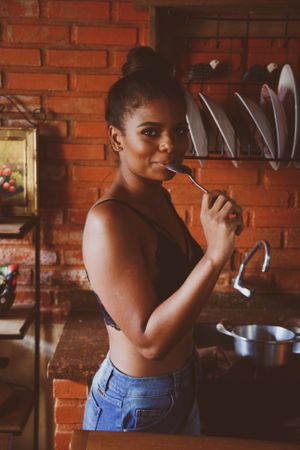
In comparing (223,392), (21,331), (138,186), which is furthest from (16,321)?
(138,186)

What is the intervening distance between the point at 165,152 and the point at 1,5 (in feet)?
4.00

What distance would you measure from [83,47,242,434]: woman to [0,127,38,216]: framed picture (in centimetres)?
83

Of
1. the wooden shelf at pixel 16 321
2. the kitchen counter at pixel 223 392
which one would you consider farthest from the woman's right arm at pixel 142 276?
the wooden shelf at pixel 16 321

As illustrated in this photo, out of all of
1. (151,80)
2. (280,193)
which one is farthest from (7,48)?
(280,193)

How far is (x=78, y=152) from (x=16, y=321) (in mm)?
677

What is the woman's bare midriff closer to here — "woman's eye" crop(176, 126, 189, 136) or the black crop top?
the black crop top

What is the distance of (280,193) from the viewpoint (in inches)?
78.8

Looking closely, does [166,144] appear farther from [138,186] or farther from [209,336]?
[209,336]

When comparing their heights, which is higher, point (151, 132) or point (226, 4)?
point (226, 4)

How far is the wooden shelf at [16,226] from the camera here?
1.70 m

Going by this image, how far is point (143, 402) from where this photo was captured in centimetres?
107

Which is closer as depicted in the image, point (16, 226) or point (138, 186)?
point (138, 186)

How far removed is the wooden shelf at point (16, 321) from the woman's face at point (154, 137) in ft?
3.00

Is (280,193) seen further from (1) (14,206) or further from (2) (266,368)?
(1) (14,206)
